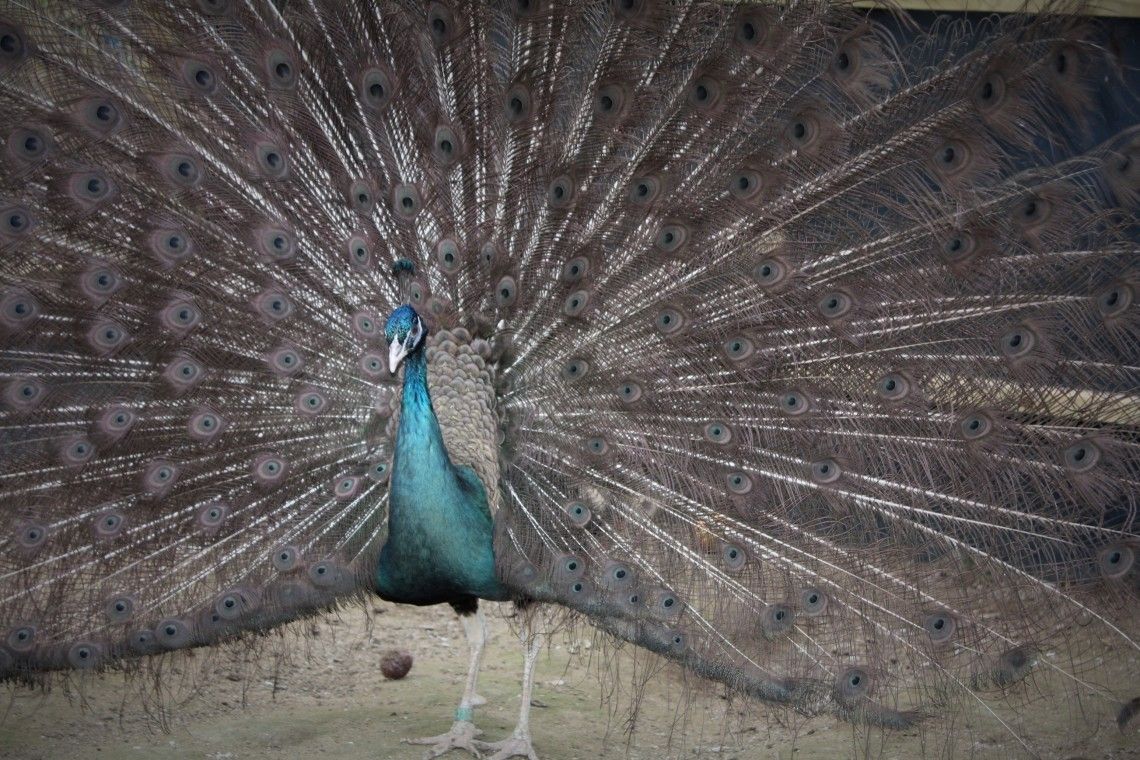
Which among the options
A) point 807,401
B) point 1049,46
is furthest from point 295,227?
point 1049,46

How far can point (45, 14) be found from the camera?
3.28m

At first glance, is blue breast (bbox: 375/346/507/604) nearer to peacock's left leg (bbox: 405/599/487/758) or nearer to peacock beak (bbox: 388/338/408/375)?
peacock beak (bbox: 388/338/408/375)

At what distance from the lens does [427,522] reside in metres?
3.40

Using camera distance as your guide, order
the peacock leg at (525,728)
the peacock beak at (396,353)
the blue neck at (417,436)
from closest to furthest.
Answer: the peacock beak at (396,353), the blue neck at (417,436), the peacock leg at (525,728)

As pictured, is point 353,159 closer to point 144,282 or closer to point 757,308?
point 144,282

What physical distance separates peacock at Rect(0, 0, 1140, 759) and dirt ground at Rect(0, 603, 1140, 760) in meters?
0.46

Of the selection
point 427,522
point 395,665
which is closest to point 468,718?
point 395,665

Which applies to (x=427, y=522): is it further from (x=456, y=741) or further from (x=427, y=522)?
(x=456, y=741)

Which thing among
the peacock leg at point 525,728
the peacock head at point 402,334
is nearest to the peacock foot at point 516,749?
the peacock leg at point 525,728

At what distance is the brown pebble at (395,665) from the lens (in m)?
4.69

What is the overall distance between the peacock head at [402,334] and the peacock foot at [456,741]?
1.57 meters

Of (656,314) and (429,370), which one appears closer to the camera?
(656,314)

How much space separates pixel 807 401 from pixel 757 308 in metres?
0.33

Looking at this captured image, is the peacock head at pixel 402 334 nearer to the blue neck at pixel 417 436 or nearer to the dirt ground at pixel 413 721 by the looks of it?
the blue neck at pixel 417 436
